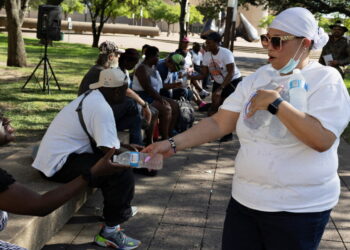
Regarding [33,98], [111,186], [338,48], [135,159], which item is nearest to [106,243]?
[111,186]

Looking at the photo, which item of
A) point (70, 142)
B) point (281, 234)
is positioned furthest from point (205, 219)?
point (281, 234)

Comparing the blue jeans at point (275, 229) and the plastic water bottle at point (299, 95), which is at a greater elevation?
the plastic water bottle at point (299, 95)

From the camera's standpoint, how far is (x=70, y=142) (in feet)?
13.1

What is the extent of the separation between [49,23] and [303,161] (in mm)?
10730

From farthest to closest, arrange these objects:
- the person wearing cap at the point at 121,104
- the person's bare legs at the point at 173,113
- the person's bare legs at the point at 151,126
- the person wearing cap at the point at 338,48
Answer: the person wearing cap at the point at 338,48, the person's bare legs at the point at 173,113, the person's bare legs at the point at 151,126, the person wearing cap at the point at 121,104

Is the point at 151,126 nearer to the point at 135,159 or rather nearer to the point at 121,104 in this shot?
the point at 121,104

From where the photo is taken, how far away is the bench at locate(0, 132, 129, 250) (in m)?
3.28

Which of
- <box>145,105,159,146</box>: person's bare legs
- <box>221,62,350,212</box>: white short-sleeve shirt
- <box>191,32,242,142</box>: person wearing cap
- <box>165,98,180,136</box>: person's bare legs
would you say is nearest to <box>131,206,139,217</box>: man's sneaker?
<box>145,105,159,146</box>: person's bare legs

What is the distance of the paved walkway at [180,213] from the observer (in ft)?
13.4

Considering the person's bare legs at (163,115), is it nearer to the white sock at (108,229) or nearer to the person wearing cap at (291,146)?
the white sock at (108,229)

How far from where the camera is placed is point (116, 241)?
12.7 ft

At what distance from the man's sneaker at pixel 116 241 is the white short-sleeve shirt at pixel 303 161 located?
1875mm

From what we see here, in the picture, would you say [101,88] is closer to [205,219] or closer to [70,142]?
[70,142]

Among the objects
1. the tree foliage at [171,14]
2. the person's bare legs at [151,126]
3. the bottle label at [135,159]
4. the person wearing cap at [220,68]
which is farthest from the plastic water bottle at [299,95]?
the tree foliage at [171,14]
